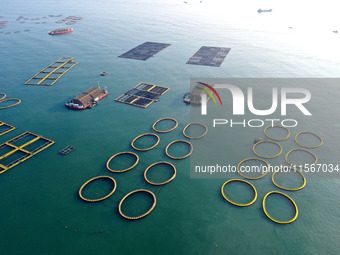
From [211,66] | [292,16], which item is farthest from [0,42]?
[292,16]

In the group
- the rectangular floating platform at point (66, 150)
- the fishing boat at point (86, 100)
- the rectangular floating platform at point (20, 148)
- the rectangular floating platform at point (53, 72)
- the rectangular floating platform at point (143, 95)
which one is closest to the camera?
the rectangular floating platform at point (20, 148)

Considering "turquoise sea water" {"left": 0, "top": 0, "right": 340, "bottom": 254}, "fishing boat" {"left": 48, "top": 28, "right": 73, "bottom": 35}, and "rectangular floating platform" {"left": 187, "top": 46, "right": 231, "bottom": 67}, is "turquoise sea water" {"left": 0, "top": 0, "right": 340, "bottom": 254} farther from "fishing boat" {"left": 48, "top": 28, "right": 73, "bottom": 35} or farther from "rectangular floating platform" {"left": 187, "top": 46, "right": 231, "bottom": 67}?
"fishing boat" {"left": 48, "top": 28, "right": 73, "bottom": 35}

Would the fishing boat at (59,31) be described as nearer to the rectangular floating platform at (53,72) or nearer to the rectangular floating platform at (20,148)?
the rectangular floating platform at (53,72)

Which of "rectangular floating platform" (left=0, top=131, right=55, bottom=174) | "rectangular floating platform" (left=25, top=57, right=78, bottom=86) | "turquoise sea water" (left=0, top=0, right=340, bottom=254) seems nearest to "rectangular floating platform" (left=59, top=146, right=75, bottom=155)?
"turquoise sea water" (left=0, top=0, right=340, bottom=254)

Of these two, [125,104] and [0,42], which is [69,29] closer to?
[0,42]

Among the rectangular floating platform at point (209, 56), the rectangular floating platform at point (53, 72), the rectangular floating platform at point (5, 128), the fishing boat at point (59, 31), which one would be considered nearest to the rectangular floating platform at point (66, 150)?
the rectangular floating platform at point (5, 128)

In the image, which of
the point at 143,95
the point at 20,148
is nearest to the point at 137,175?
the point at 20,148

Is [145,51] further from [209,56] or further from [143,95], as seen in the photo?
[143,95]
